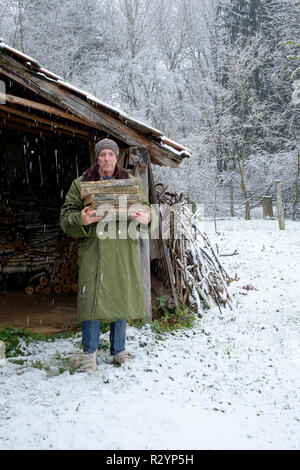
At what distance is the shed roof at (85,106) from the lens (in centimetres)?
376

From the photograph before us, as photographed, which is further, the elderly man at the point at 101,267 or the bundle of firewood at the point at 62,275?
the bundle of firewood at the point at 62,275

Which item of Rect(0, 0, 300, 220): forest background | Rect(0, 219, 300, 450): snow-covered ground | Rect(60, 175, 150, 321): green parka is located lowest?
Rect(0, 219, 300, 450): snow-covered ground

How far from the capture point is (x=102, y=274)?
3.17m

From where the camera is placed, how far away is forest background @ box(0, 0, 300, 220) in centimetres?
1554

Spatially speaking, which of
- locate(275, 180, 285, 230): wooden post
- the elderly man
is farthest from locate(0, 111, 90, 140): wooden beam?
locate(275, 180, 285, 230): wooden post

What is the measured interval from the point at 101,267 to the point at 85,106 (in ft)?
6.89

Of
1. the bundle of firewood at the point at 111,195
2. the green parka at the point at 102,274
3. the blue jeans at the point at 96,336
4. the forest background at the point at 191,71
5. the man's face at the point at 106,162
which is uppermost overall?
the forest background at the point at 191,71

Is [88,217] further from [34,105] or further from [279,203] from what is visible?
[279,203]

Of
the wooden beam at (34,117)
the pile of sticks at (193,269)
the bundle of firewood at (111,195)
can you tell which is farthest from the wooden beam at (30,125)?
the bundle of firewood at (111,195)

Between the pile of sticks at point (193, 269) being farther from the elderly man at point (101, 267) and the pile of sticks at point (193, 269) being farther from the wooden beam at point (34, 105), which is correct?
the elderly man at point (101, 267)

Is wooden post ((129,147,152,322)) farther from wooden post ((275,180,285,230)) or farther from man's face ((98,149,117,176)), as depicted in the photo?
wooden post ((275,180,285,230))

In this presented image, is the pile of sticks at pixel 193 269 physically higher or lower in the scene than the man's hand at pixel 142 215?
lower

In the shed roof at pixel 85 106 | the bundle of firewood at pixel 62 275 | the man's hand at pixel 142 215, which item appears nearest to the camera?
the man's hand at pixel 142 215

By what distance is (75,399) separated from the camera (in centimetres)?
289
